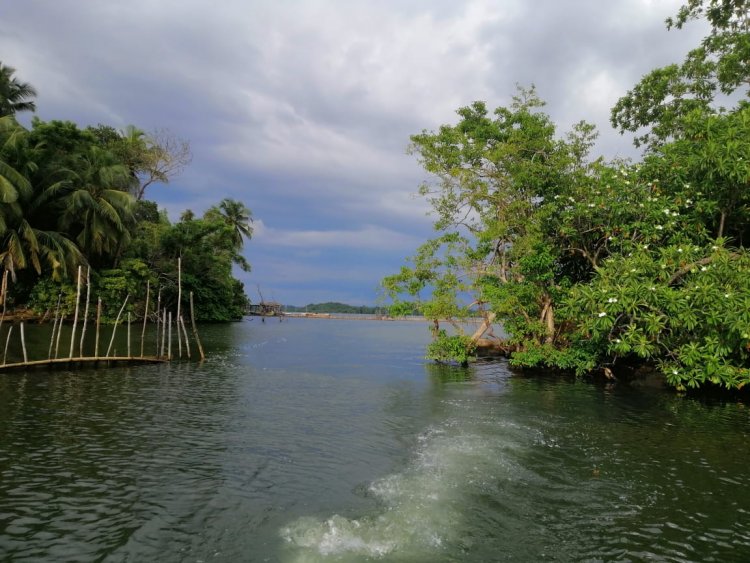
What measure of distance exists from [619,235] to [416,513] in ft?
55.6

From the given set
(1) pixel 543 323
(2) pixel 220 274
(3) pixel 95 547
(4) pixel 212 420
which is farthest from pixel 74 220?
(3) pixel 95 547

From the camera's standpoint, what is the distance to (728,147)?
15391 mm

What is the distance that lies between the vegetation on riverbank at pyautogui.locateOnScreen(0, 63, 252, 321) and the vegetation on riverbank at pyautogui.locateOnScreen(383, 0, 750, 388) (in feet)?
76.3

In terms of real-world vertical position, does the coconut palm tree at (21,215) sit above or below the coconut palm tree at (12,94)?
below

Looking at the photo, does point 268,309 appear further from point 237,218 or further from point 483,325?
point 483,325

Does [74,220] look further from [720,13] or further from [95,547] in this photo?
[720,13]

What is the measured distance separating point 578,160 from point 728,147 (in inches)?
361

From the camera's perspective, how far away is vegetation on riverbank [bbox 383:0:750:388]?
1548cm

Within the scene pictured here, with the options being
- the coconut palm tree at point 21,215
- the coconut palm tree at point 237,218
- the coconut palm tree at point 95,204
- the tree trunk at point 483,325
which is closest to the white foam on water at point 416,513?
the tree trunk at point 483,325

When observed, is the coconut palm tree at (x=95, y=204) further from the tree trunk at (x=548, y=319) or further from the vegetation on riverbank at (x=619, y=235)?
the tree trunk at (x=548, y=319)

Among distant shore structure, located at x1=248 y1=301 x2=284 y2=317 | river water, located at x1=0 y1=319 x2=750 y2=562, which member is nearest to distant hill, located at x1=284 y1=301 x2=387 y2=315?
distant shore structure, located at x1=248 y1=301 x2=284 y2=317

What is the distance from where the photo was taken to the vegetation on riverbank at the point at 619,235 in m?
15.5

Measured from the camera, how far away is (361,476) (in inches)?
349

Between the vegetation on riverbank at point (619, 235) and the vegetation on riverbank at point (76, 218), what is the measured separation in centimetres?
2325
